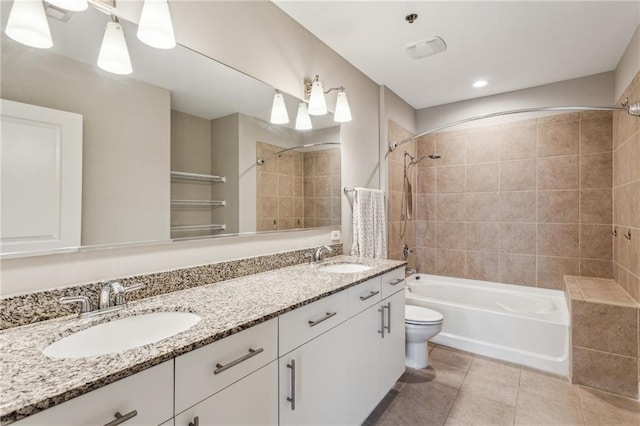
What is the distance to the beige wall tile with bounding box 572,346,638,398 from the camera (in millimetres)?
1960

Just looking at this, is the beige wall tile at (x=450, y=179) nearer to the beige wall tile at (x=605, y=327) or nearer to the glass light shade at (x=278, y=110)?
the beige wall tile at (x=605, y=327)

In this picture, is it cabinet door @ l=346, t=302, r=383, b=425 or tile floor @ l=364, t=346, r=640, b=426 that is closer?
cabinet door @ l=346, t=302, r=383, b=425

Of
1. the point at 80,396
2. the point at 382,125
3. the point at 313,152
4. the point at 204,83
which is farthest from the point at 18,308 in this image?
the point at 382,125

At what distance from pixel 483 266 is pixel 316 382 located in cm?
269

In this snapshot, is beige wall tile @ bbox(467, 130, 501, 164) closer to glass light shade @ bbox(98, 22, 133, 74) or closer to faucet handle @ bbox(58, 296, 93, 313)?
glass light shade @ bbox(98, 22, 133, 74)

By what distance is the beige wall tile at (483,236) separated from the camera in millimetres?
3221

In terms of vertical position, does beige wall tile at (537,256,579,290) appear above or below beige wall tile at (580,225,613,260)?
below

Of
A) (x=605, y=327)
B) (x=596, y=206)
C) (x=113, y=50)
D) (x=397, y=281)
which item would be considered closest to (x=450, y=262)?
(x=596, y=206)

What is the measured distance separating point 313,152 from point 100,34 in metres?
1.30

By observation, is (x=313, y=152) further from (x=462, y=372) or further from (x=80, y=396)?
(x=462, y=372)

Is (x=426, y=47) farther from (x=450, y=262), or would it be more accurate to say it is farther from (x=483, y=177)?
(x=450, y=262)

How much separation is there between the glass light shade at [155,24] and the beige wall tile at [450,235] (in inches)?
127

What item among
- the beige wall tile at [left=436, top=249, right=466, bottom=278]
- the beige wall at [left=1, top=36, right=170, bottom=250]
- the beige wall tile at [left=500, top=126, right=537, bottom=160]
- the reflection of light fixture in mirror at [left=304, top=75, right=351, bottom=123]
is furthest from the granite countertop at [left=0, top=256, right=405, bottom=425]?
the beige wall tile at [left=500, top=126, right=537, bottom=160]

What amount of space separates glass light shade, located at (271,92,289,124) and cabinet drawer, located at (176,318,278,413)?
4.07 ft
